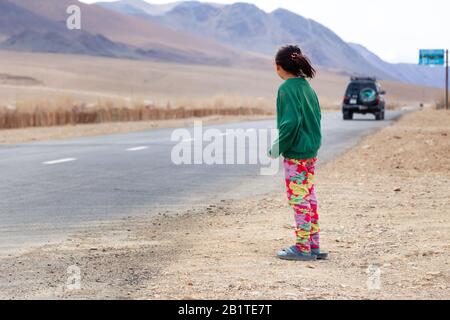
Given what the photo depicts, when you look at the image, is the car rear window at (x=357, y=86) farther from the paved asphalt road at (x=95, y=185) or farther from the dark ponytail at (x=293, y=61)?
the dark ponytail at (x=293, y=61)

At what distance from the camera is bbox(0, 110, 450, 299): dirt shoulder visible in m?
6.86

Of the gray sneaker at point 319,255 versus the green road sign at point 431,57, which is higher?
the green road sign at point 431,57

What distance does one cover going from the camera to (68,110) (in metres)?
41.8

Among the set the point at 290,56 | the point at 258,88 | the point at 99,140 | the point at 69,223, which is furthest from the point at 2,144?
A: the point at 258,88

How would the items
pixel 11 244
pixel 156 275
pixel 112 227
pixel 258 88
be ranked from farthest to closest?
pixel 258 88 < pixel 112 227 < pixel 11 244 < pixel 156 275

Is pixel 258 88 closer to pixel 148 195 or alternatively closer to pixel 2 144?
pixel 2 144

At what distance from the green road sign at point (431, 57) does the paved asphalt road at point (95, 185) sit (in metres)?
69.6

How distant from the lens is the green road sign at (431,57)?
3605 inches

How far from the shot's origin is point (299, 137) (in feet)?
26.8

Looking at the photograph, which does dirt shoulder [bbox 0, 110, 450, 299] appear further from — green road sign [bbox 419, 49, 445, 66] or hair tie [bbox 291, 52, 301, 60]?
green road sign [bbox 419, 49, 445, 66]

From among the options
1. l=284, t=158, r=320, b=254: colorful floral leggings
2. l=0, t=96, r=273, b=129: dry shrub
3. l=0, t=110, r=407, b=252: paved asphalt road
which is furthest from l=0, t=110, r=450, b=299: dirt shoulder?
l=0, t=96, r=273, b=129: dry shrub

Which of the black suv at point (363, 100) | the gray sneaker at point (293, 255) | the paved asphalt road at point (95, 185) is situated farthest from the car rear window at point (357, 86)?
the gray sneaker at point (293, 255)
